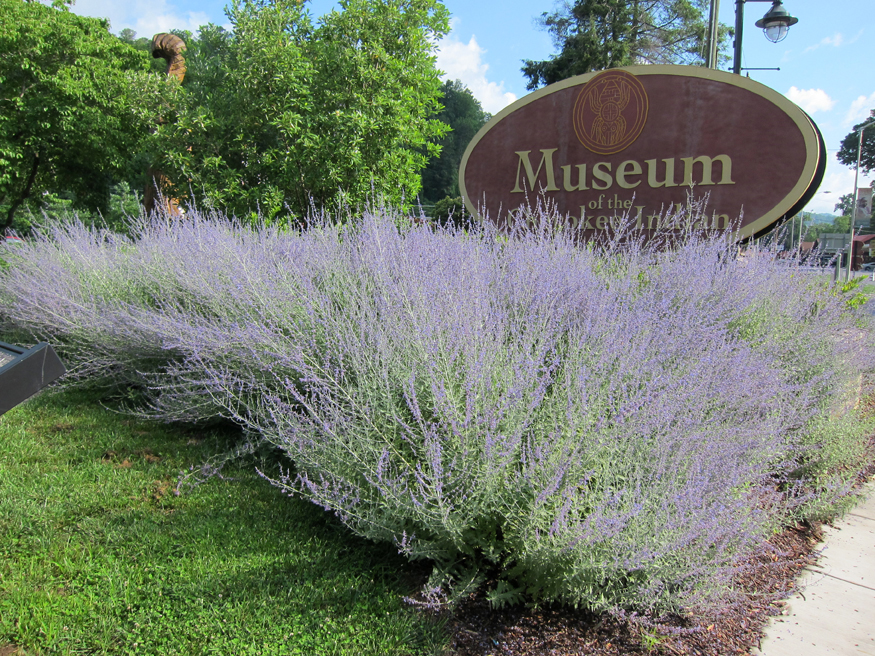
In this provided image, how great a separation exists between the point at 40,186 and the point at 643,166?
65.4 ft

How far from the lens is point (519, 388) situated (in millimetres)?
2260

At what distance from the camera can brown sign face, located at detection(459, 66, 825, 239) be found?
17.4 ft

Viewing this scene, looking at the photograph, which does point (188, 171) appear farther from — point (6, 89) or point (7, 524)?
point (6, 89)

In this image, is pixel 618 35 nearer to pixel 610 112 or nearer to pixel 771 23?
pixel 771 23

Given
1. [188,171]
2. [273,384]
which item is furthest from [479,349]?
[188,171]

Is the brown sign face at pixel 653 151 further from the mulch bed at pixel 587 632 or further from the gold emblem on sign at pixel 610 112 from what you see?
the mulch bed at pixel 587 632

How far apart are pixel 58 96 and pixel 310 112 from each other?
11910 millimetres

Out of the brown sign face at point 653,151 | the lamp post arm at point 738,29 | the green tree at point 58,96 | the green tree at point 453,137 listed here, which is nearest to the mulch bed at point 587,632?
the brown sign face at point 653,151

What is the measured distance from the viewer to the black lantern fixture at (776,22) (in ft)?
31.8

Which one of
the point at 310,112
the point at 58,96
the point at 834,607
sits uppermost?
the point at 58,96

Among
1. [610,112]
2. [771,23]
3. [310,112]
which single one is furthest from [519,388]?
[771,23]

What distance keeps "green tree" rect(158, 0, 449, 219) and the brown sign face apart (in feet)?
4.75

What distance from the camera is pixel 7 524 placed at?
2.79m

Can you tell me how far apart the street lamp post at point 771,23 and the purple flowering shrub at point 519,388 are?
240 inches
